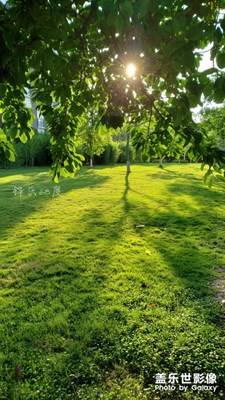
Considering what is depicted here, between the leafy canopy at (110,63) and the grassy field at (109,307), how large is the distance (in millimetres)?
1704

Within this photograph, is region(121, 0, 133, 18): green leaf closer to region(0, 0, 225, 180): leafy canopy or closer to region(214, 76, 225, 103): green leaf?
region(0, 0, 225, 180): leafy canopy

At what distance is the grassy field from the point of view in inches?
100

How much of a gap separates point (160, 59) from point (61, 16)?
0.61 meters

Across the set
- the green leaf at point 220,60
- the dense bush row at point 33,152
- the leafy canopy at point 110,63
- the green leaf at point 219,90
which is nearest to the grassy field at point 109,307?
the leafy canopy at point 110,63

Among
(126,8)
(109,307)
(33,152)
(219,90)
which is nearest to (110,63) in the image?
(219,90)

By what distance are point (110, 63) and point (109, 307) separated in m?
2.68

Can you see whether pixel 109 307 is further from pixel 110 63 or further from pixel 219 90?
pixel 219 90

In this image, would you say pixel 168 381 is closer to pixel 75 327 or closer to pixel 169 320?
pixel 169 320

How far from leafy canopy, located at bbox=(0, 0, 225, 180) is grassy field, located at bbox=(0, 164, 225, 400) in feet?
5.59

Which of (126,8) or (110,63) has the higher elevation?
(110,63)

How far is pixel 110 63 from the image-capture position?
258cm

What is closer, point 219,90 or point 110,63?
point 219,90

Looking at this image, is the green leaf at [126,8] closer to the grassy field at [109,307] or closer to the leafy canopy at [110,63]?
the leafy canopy at [110,63]

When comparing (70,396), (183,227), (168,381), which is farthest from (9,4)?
(183,227)
